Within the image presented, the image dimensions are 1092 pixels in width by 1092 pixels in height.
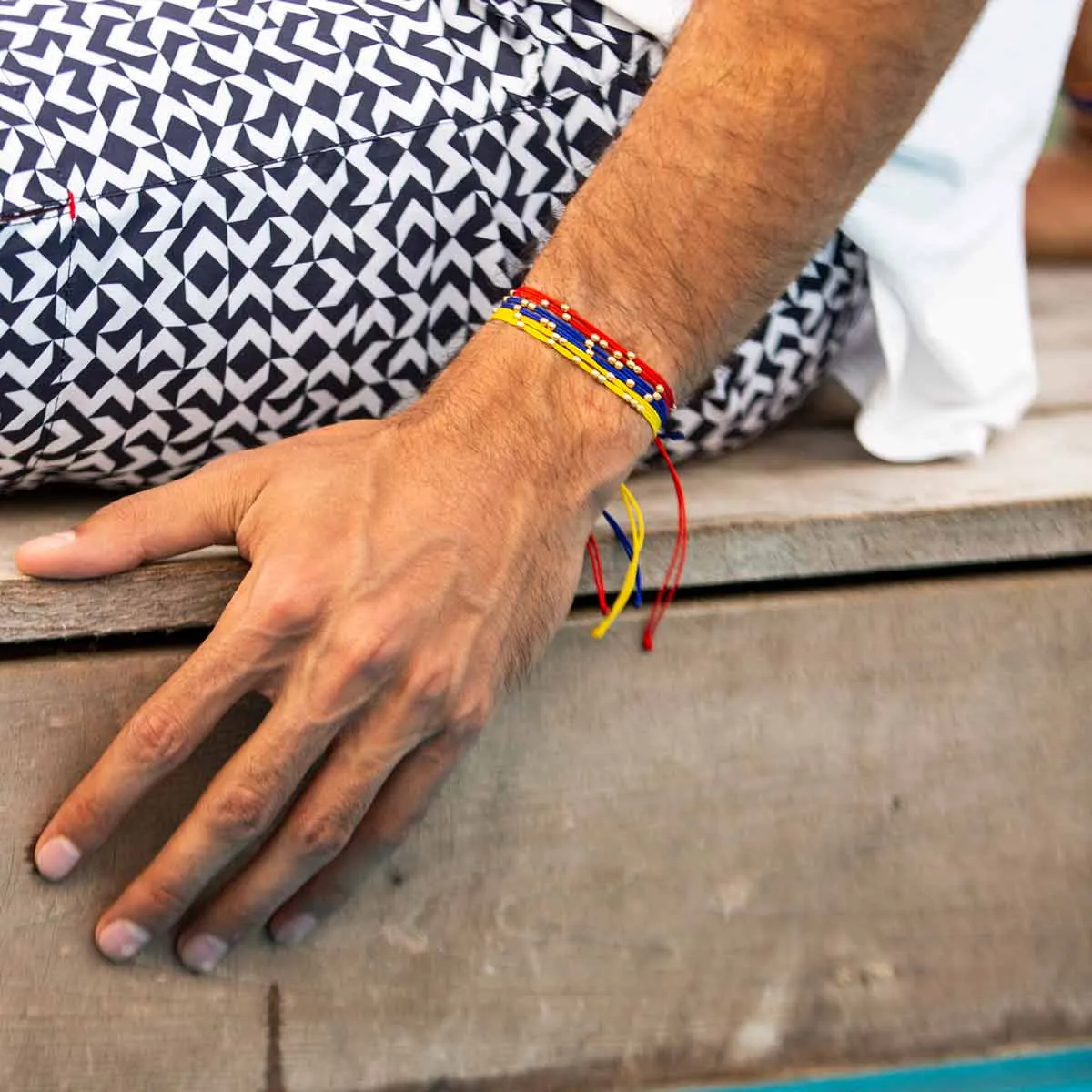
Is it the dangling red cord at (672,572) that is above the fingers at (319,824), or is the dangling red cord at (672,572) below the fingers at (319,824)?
above

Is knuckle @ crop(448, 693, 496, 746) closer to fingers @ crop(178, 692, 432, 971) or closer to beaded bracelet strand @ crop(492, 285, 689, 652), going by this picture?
fingers @ crop(178, 692, 432, 971)

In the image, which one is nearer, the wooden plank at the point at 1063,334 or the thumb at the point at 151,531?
the thumb at the point at 151,531

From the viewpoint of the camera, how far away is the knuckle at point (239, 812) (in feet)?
2.26

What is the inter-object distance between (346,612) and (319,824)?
12 cm

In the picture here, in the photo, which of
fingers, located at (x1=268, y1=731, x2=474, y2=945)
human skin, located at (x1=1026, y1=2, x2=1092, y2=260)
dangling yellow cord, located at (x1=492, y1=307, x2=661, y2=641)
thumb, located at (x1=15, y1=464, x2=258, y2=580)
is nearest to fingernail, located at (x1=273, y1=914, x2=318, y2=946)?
fingers, located at (x1=268, y1=731, x2=474, y2=945)

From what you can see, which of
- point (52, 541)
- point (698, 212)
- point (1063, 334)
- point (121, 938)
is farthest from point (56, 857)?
point (1063, 334)

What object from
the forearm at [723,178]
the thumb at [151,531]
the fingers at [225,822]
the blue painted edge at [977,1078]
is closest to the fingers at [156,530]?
the thumb at [151,531]

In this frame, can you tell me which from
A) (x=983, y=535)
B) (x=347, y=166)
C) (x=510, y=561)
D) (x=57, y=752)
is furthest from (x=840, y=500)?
(x=57, y=752)

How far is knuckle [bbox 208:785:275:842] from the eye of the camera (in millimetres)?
688

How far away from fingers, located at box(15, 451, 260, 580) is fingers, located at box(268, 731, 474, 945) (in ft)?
0.53

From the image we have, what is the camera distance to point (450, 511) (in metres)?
0.69

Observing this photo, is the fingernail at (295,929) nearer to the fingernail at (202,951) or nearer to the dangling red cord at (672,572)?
the fingernail at (202,951)

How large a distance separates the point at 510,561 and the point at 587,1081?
36 cm

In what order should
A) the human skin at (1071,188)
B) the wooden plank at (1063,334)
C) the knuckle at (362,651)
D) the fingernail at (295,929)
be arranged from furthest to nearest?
the human skin at (1071,188) < the wooden plank at (1063,334) < the fingernail at (295,929) < the knuckle at (362,651)
